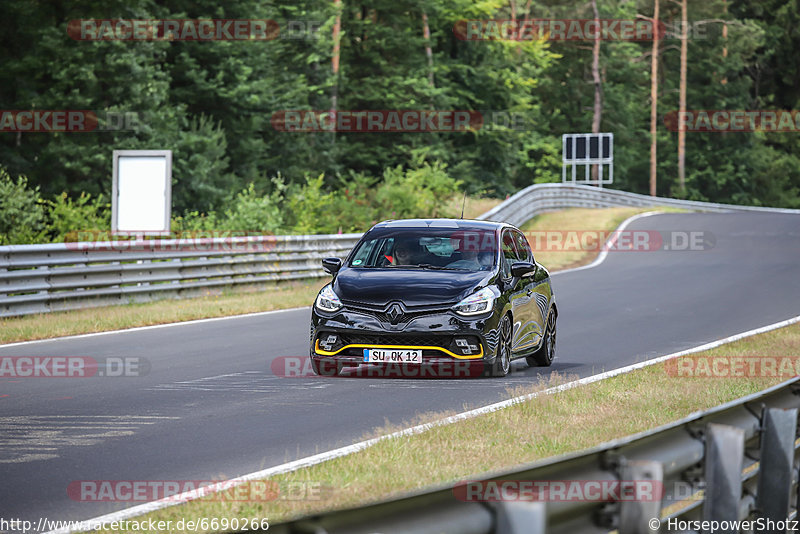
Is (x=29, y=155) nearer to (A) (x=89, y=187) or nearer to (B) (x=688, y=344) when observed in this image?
(A) (x=89, y=187)

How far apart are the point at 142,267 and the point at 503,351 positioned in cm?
990

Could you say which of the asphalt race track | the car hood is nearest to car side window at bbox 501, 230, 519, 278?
the car hood

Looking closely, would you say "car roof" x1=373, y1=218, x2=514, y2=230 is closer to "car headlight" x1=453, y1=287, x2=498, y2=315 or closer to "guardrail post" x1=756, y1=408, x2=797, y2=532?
"car headlight" x1=453, y1=287, x2=498, y2=315

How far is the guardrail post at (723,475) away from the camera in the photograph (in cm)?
494

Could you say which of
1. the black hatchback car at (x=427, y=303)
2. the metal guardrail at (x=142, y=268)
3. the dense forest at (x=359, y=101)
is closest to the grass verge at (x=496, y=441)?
the black hatchback car at (x=427, y=303)

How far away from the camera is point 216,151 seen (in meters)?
41.8

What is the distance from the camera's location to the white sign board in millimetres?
24125

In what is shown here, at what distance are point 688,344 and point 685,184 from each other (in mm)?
79317

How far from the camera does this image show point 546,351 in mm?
14961

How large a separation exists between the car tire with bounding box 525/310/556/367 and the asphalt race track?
0.19m

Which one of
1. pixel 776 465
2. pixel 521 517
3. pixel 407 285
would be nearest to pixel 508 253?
pixel 407 285

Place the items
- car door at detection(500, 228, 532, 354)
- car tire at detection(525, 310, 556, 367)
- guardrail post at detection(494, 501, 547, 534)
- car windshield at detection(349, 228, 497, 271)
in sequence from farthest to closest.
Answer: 1. car tire at detection(525, 310, 556, 367)
2. car windshield at detection(349, 228, 497, 271)
3. car door at detection(500, 228, 532, 354)
4. guardrail post at detection(494, 501, 547, 534)

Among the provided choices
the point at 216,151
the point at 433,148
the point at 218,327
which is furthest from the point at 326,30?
the point at 218,327

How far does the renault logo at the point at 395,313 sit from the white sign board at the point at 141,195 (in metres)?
12.2
